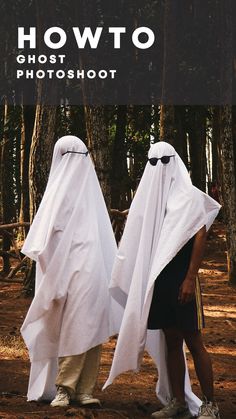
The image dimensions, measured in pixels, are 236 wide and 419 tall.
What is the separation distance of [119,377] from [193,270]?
2653mm

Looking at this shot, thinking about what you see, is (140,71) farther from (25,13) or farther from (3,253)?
(3,253)

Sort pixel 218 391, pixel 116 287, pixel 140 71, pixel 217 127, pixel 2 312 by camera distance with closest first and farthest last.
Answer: pixel 116 287 < pixel 218 391 < pixel 2 312 < pixel 217 127 < pixel 140 71

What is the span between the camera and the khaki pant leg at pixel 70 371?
6551 millimetres

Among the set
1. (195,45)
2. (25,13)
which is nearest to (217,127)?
(195,45)

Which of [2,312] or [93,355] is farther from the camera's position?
[2,312]

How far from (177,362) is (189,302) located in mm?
597

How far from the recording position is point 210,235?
86.3 feet

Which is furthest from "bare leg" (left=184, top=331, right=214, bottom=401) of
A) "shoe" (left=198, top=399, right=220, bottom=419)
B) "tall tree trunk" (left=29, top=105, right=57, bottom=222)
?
"tall tree trunk" (left=29, top=105, right=57, bottom=222)

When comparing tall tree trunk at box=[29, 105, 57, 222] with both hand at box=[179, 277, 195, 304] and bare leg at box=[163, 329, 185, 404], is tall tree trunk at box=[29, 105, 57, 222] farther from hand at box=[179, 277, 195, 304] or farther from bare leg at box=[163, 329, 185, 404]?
hand at box=[179, 277, 195, 304]

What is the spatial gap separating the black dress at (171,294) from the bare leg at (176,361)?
4.3 inches
